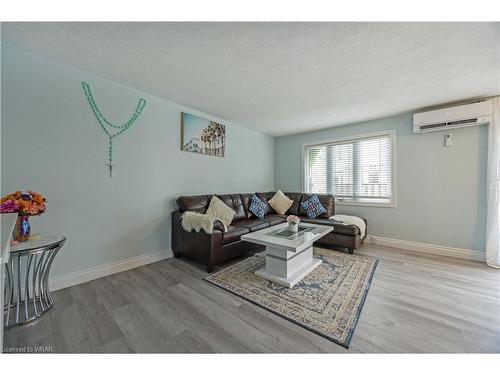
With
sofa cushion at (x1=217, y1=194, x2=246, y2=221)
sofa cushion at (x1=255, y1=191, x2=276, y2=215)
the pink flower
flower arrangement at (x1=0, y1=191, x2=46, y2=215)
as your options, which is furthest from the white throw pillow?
the pink flower

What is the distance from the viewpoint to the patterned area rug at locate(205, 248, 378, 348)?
156cm

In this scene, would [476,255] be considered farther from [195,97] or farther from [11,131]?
[11,131]

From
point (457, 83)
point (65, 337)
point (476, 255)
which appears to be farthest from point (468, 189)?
A: point (65, 337)

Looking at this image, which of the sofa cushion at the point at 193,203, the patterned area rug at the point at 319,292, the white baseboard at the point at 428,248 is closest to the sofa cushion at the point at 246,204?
the sofa cushion at the point at 193,203

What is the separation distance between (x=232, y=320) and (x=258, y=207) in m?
2.38

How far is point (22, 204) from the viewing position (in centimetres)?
159

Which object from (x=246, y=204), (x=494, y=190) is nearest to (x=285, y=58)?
(x=246, y=204)

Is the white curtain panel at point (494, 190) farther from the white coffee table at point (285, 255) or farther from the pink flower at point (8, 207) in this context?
the pink flower at point (8, 207)

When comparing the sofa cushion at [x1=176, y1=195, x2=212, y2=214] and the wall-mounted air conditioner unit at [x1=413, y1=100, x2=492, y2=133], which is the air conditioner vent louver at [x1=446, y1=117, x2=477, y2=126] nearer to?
the wall-mounted air conditioner unit at [x1=413, y1=100, x2=492, y2=133]

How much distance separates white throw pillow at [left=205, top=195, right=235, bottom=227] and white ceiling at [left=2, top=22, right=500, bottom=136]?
157 cm

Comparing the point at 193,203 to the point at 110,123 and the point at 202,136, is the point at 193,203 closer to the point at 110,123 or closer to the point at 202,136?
A: the point at 202,136

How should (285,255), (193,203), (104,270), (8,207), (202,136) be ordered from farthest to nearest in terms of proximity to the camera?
1. (202,136)
2. (193,203)
3. (104,270)
4. (285,255)
5. (8,207)

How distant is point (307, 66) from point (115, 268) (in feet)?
10.6

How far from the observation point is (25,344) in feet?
4.44
